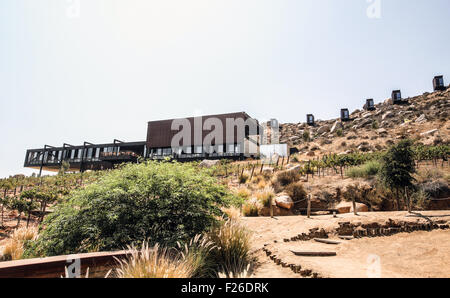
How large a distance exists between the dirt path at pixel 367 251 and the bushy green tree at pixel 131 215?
209 centimetres

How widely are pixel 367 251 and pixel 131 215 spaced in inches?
276

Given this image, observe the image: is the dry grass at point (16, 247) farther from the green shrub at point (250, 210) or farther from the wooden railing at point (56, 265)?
the green shrub at point (250, 210)

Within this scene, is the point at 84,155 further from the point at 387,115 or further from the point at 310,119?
the point at 387,115

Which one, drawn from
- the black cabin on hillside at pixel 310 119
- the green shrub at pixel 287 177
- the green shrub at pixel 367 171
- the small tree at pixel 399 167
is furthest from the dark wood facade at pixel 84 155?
the black cabin on hillside at pixel 310 119

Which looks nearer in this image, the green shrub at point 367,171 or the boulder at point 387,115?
the green shrub at point 367,171

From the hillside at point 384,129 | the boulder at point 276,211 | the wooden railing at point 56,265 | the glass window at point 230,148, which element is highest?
the hillside at point 384,129

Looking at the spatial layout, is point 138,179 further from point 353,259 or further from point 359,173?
point 359,173

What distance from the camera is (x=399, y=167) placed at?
10.9 m

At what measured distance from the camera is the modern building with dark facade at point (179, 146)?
125ft

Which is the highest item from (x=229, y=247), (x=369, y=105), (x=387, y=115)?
(x=369, y=105)

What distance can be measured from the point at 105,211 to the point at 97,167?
4332 cm

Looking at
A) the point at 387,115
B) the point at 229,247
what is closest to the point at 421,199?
the point at 229,247
